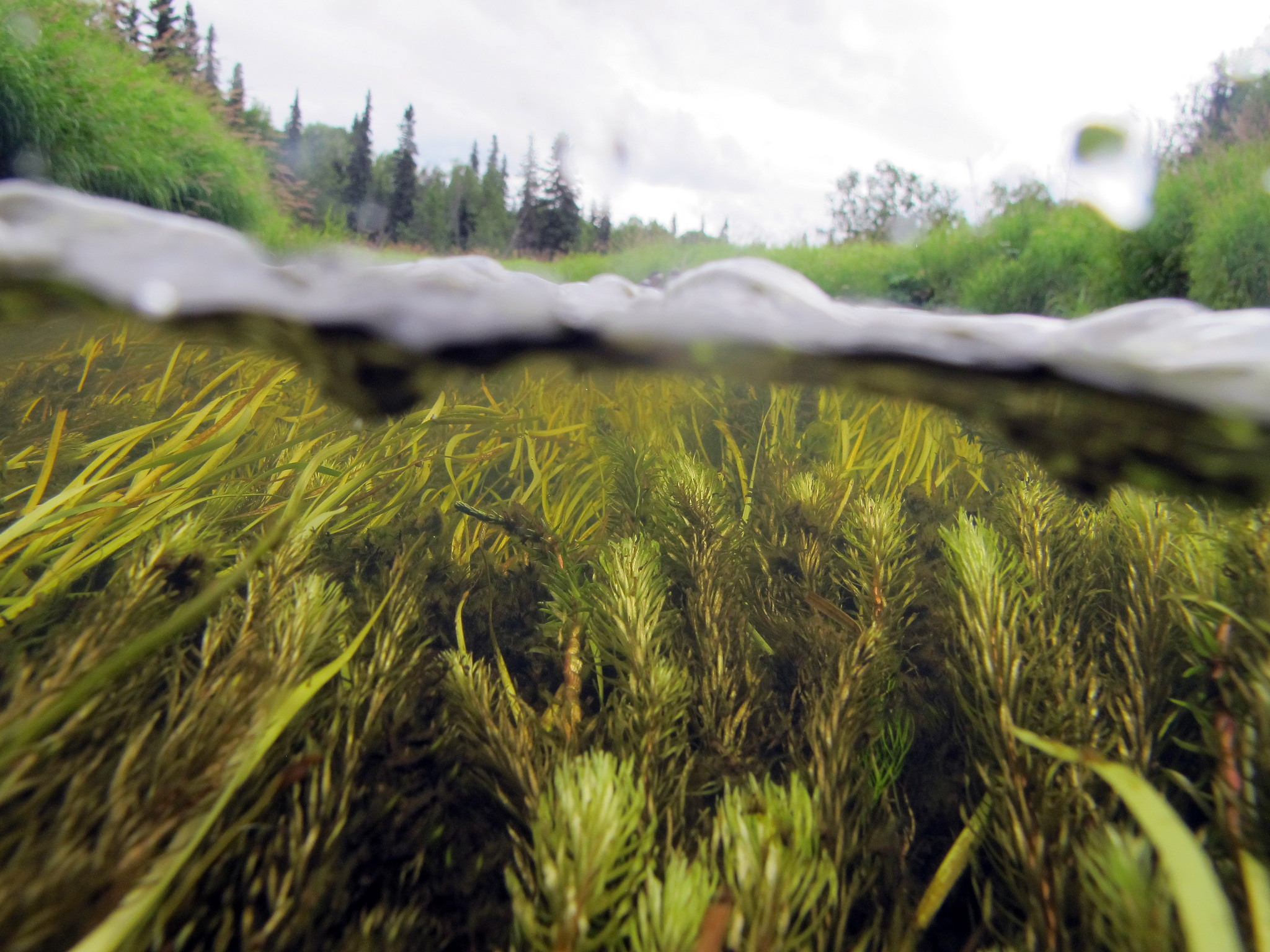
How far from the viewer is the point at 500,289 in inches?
41.6

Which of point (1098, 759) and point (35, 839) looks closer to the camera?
point (35, 839)

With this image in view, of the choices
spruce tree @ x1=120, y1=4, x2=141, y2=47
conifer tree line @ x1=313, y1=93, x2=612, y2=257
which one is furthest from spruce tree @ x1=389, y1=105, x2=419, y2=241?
spruce tree @ x1=120, y1=4, x2=141, y2=47

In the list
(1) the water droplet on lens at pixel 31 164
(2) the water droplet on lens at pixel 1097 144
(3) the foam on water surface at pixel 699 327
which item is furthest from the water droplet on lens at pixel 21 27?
(2) the water droplet on lens at pixel 1097 144

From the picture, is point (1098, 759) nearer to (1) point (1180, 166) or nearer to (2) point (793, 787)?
(2) point (793, 787)

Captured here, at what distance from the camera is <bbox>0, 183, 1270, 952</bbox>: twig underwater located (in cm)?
76

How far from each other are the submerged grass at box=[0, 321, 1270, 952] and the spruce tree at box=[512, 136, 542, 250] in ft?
27.9

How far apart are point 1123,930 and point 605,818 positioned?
70 centimetres

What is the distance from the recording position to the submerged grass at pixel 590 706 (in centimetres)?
75

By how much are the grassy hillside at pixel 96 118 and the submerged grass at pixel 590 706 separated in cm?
187

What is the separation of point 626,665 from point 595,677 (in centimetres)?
30

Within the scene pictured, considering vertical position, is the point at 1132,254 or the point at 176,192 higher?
the point at 1132,254

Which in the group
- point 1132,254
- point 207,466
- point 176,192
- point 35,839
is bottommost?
point 35,839

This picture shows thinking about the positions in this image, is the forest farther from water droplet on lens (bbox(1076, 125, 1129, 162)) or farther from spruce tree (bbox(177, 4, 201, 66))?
spruce tree (bbox(177, 4, 201, 66))

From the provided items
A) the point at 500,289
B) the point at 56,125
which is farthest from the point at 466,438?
the point at 56,125
